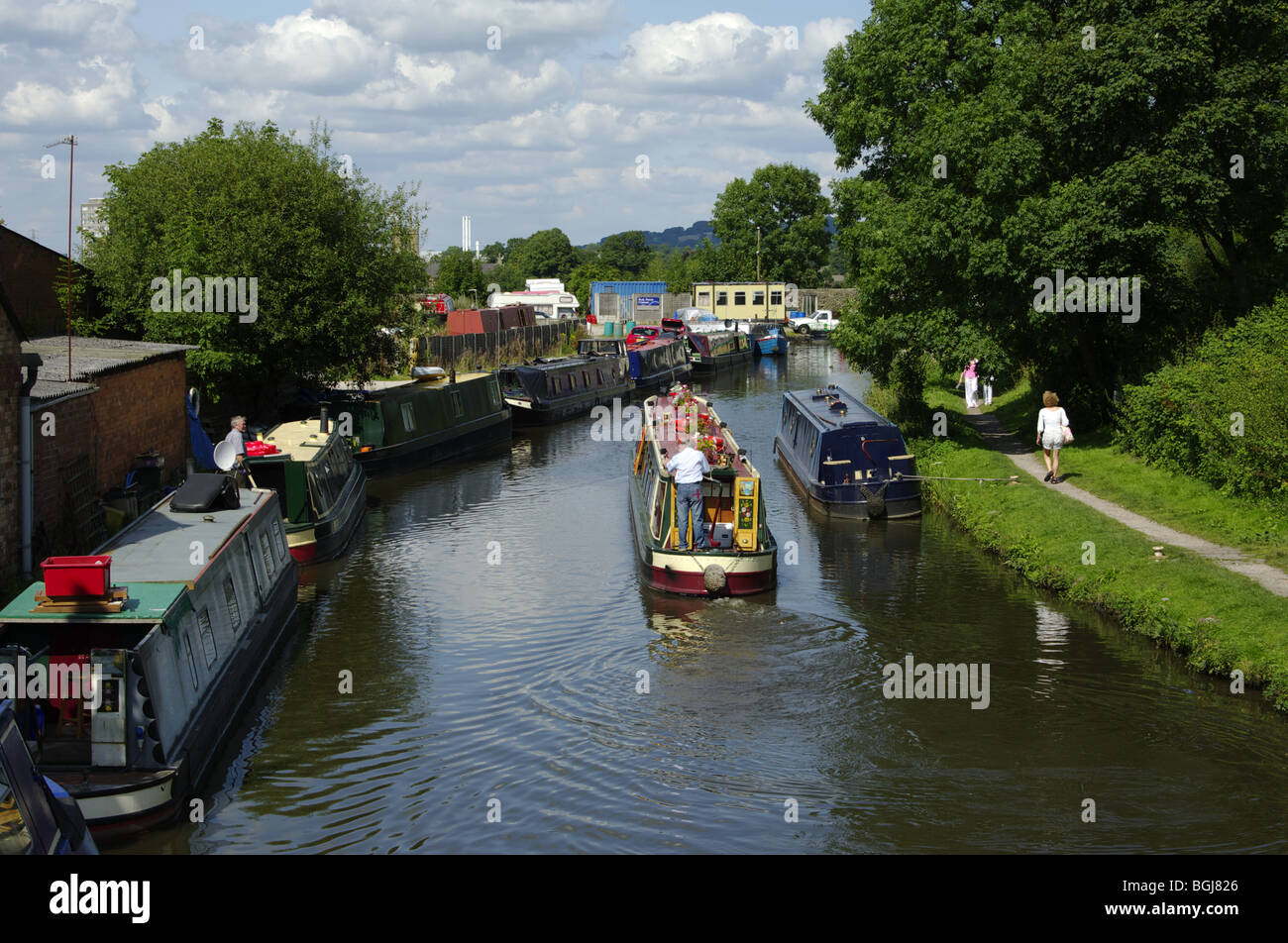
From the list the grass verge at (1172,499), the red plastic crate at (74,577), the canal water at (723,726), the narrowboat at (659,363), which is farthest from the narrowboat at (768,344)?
the red plastic crate at (74,577)

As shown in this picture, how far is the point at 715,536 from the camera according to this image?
711 inches

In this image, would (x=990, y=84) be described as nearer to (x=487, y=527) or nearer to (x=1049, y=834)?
(x=487, y=527)

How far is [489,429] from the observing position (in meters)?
34.2

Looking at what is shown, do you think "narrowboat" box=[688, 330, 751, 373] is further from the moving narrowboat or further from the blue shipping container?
the blue shipping container

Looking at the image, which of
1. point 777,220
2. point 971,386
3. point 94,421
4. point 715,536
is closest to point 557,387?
point 971,386

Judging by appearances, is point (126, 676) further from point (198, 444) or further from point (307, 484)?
point (198, 444)

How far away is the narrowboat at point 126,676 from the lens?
9.62 meters

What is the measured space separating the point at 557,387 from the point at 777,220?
2405 inches

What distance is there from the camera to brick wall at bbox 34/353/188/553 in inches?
627

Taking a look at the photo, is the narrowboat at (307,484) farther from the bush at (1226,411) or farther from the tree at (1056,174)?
the bush at (1226,411)

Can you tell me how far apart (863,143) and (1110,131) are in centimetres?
674

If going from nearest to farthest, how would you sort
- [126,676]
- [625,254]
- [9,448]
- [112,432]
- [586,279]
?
[126,676] < [9,448] < [112,432] < [586,279] < [625,254]

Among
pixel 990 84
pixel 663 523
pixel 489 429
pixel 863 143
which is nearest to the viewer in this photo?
pixel 663 523
